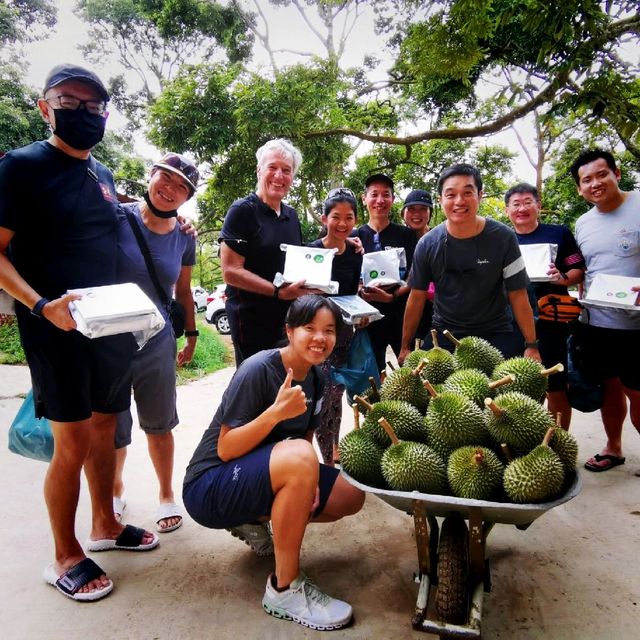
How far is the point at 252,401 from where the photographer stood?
1.91 metres

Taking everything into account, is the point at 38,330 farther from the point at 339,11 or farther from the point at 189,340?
the point at 339,11

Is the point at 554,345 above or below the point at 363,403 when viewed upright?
below

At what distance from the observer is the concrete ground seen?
6.08 ft

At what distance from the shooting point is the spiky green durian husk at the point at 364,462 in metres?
1.73

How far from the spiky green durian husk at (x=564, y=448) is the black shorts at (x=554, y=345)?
6.13 ft

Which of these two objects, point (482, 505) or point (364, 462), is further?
point (364, 462)

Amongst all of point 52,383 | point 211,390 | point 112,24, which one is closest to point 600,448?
point 52,383

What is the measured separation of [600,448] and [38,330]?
396 cm

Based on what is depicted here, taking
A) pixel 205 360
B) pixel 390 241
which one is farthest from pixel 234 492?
pixel 205 360

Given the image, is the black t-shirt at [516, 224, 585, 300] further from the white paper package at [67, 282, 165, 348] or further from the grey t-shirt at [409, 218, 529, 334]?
the white paper package at [67, 282, 165, 348]

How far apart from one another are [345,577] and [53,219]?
2087 mm

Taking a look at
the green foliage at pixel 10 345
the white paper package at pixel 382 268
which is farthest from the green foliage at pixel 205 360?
the white paper package at pixel 382 268

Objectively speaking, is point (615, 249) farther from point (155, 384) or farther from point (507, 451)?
point (155, 384)

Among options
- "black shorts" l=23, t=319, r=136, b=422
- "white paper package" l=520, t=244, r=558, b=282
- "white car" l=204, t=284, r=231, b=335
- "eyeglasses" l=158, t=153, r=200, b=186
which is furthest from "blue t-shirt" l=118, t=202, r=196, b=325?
"white car" l=204, t=284, r=231, b=335
